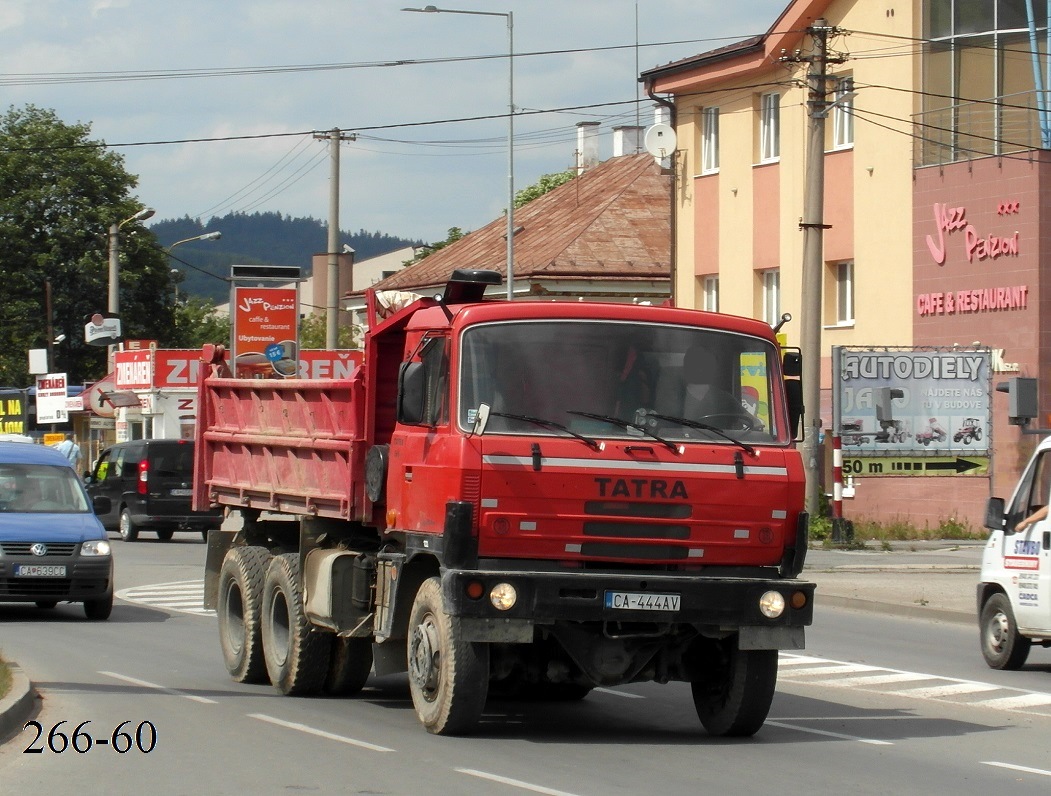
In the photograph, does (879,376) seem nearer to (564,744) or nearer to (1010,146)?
(1010,146)

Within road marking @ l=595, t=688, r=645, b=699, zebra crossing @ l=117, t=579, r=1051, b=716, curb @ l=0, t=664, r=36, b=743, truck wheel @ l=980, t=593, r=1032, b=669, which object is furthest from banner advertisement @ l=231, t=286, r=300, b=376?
curb @ l=0, t=664, r=36, b=743

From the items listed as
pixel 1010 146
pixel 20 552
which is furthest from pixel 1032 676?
pixel 1010 146

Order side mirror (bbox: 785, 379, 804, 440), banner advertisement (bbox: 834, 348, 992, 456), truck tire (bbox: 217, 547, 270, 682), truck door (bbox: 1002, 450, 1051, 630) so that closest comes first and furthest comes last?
side mirror (bbox: 785, 379, 804, 440) → truck tire (bbox: 217, 547, 270, 682) → truck door (bbox: 1002, 450, 1051, 630) → banner advertisement (bbox: 834, 348, 992, 456)

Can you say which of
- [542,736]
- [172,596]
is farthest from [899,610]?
[542,736]

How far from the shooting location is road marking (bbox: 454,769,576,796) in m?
8.48

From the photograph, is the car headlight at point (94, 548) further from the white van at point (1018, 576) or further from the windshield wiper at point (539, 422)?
the windshield wiper at point (539, 422)

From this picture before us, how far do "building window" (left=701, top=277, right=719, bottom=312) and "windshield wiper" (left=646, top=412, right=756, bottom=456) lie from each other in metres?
31.0

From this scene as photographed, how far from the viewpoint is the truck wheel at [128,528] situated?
33.6 metres

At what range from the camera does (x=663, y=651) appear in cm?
1045

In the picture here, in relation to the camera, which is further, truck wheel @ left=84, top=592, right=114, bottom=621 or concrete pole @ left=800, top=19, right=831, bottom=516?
concrete pole @ left=800, top=19, right=831, bottom=516

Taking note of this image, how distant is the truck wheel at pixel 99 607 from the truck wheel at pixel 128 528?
1508 centimetres

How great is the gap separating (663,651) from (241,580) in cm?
426

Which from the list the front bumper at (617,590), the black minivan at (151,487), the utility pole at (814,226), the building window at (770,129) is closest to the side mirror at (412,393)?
the front bumper at (617,590)

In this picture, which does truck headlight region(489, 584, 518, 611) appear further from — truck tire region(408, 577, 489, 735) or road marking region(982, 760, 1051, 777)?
road marking region(982, 760, 1051, 777)
